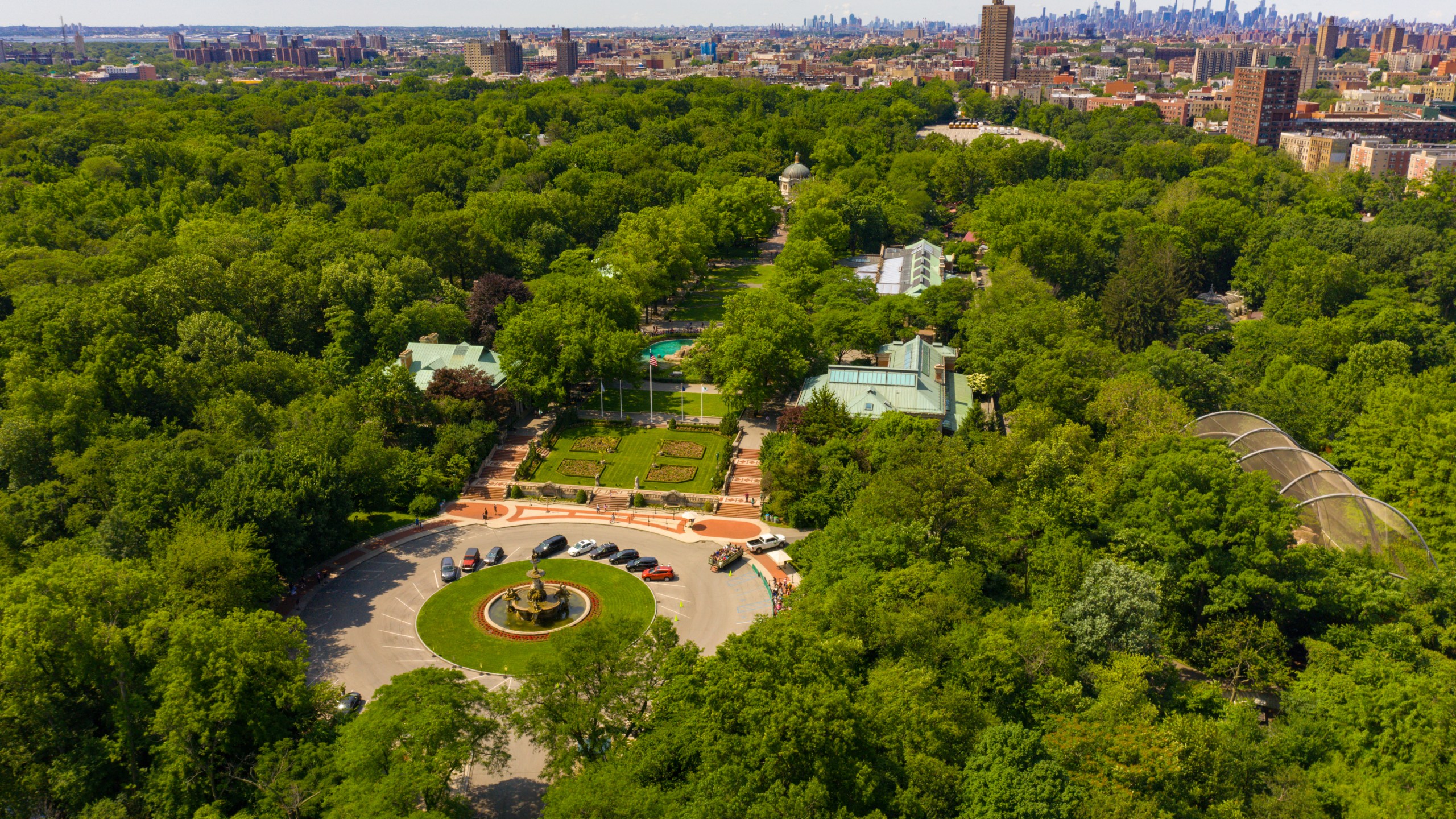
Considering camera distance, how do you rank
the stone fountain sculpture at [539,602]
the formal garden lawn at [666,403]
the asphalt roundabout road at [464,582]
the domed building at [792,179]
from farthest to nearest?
the domed building at [792,179]
the formal garden lawn at [666,403]
the stone fountain sculpture at [539,602]
the asphalt roundabout road at [464,582]

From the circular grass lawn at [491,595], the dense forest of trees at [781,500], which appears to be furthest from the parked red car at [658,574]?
the dense forest of trees at [781,500]

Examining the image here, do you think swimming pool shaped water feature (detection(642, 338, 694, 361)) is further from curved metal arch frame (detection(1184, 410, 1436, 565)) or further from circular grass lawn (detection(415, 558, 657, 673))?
curved metal arch frame (detection(1184, 410, 1436, 565))

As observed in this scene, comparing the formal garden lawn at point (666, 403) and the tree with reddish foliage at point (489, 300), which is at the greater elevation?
the tree with reddish foliage at point (489, 300)

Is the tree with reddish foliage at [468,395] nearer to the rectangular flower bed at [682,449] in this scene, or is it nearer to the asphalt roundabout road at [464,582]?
the asphalt roundabout road at [464,582]

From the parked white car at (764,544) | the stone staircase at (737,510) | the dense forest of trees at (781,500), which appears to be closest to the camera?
the dense forest of trees at (781,500)

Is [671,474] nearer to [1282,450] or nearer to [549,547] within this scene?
[549,547]

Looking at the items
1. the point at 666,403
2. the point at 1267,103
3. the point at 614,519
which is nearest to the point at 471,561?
the point at 614,519

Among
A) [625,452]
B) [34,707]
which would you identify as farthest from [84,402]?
[625,452]

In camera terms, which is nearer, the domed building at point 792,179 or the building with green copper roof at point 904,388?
the building with green copper roof at point 904,388
